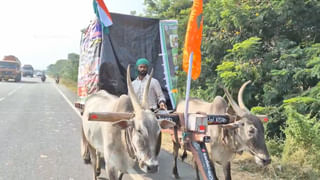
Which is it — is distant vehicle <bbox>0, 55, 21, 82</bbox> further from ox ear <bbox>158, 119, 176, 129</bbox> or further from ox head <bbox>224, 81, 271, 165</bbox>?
ox head <bbox>224, 81, 271, 165</bbox>

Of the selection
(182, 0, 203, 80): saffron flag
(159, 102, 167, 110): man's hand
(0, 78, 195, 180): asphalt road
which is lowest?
(0, 78, 195, 180): asphalt road

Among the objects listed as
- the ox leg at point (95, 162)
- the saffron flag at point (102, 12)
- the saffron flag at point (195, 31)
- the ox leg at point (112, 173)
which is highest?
the saffron flag at point (102, 12)

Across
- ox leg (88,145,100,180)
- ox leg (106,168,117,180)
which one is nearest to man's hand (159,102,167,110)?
ox leg (88,145,100,180)

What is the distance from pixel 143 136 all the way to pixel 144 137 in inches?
0.6

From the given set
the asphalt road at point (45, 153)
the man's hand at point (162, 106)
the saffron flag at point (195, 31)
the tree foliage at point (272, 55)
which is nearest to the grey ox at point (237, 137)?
the saffron flag at point (195, 31)

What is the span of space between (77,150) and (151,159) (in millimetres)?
4102

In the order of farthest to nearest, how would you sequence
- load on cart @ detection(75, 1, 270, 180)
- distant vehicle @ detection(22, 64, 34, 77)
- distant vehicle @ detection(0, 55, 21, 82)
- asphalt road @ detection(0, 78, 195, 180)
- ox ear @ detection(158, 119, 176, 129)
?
distant vehicle @ detection(22, 64, 34, 77) < distant vehicle @ detection(0, 55, 21, 82) < asphalt road @ detection(0, 78, 195, 180) < ox ear @ detection(158, 119, 176, 129) < load on cart @ detection(75, 1, 270, 180)

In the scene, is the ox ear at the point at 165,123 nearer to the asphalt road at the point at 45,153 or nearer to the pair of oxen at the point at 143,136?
the pair of oxen at the point at 143,136

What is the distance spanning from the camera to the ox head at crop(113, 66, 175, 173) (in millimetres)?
3154

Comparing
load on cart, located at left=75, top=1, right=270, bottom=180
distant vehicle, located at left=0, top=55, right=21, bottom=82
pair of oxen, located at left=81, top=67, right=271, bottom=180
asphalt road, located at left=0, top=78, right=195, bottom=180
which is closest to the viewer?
pair of oxen, located at left=81, top=67, right=271, bottom=180

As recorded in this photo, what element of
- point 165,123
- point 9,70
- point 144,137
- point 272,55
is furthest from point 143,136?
point 9,70

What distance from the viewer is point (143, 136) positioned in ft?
10.6

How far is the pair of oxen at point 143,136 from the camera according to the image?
3.26 meters

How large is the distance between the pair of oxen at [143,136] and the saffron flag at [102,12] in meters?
1.48
